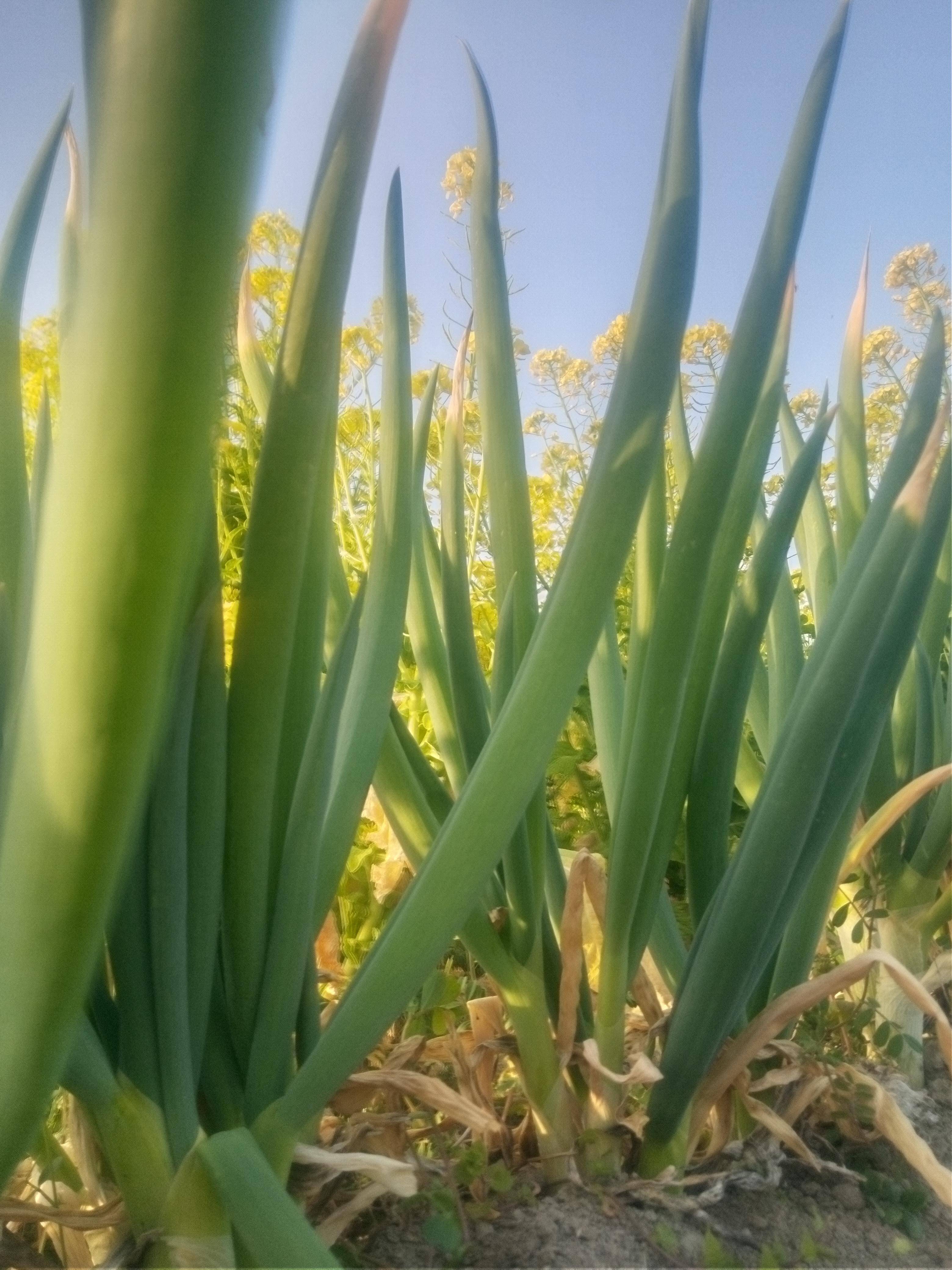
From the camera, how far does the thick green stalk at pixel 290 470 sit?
0.28 m

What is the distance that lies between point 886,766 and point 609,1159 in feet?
1.21

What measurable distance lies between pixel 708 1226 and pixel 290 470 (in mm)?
439

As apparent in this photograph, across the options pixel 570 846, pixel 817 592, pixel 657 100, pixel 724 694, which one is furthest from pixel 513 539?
pixel 570 846

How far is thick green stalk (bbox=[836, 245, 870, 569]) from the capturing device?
738 mm

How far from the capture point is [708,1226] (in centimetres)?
45

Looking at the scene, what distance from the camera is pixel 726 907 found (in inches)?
16.5

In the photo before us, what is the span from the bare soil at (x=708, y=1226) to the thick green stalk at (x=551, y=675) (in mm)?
124

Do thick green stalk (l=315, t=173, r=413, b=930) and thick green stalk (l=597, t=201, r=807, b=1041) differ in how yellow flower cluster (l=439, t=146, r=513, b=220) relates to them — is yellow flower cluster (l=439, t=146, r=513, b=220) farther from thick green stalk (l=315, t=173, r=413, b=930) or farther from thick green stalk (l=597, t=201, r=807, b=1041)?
thick green stalk (l=597, t=201, r=807, b=1041)

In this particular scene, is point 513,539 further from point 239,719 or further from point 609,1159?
point 609,1159

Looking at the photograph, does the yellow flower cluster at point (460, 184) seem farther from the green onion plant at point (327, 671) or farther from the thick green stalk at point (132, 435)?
the thick green stalk at point (132, 435)

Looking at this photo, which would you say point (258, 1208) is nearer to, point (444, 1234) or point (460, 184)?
point (444, 1234)

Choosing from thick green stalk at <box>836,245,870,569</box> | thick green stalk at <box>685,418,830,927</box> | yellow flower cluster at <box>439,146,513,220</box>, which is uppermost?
yellow flower cluster at <box>439,146,513,220</box>

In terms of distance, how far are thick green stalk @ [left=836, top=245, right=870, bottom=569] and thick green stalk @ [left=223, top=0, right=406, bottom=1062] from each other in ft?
1.76

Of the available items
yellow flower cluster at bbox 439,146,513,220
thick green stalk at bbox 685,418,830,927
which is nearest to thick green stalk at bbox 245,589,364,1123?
thick green stalk at bbox 685,418,830,927
